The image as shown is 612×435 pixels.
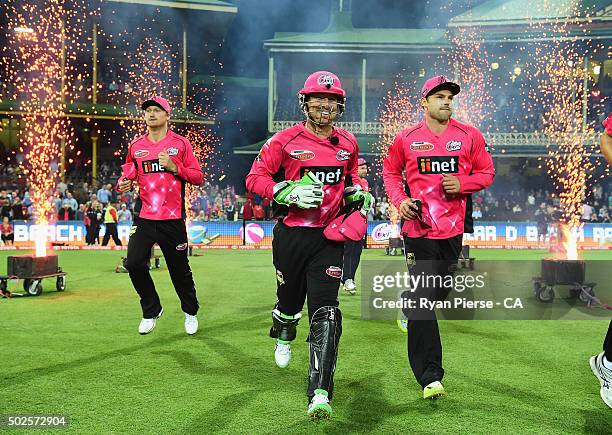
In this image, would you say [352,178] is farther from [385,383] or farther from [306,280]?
[385,383]

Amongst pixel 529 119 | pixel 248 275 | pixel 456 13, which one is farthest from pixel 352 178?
pixel 456 13

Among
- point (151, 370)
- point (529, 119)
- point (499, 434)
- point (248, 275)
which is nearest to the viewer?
point (499, 434)

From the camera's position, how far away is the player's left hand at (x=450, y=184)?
5.35 m

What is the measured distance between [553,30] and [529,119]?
464 centimetres

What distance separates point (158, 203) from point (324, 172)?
2904 mm

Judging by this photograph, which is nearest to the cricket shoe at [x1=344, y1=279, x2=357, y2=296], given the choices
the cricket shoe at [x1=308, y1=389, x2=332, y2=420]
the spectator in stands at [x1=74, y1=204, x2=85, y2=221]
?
the cricket shoe at [x1=308, y1=389, x2=332, y2=420]

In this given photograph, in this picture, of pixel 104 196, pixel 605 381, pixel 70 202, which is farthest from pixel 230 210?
pixel 605 381

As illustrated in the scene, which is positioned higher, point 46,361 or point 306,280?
point 306,280

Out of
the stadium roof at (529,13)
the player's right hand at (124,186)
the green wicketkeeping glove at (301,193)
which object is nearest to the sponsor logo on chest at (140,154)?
the player's right hand at (124,186)

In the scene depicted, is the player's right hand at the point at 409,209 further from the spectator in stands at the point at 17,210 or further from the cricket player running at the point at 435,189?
the spectator in stands at the point at 17,210

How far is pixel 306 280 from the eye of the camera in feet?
17.6

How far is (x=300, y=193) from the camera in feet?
15.8

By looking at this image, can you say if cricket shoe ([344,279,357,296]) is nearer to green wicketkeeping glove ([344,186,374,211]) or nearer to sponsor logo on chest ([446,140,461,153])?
sponsor logo on chest ([446,140,461,153])

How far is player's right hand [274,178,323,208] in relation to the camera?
4.80m
